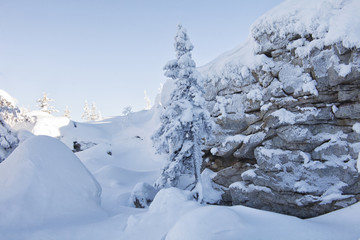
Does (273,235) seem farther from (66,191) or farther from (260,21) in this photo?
(260,21)

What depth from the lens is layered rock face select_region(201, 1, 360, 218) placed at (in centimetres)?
1360

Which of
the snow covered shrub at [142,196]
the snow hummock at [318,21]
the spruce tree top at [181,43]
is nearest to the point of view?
the snow hummock at [318,21]

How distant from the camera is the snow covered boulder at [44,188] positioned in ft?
20.8

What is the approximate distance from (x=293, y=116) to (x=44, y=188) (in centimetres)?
1529

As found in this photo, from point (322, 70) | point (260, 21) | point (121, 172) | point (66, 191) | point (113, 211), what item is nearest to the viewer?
point (66, 191)

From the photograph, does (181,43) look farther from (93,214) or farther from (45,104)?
(45,104)

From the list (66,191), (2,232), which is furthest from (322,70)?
(2,232)

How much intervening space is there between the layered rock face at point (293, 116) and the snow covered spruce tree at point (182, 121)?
16.6 feet

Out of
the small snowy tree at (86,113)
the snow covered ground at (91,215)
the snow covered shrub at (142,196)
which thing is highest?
the small snowy tree at (86,113)

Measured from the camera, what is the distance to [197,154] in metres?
14.4

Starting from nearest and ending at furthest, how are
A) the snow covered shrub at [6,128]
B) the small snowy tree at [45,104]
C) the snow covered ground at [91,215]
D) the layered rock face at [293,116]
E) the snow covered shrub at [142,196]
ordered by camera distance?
the snow covered ground at [91,215]
the layered rock face at [293,116]
the snow covered shrub at [142,196]
the snow covered shrub at [6,128]
the small snowy tree at [45,104]

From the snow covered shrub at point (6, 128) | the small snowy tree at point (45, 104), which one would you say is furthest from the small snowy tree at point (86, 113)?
the snow covered shrub at point (6, 128)

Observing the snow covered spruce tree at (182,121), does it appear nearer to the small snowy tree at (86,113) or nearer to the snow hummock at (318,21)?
the snow hummock at (318,21)

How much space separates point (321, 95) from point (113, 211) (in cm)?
1466
